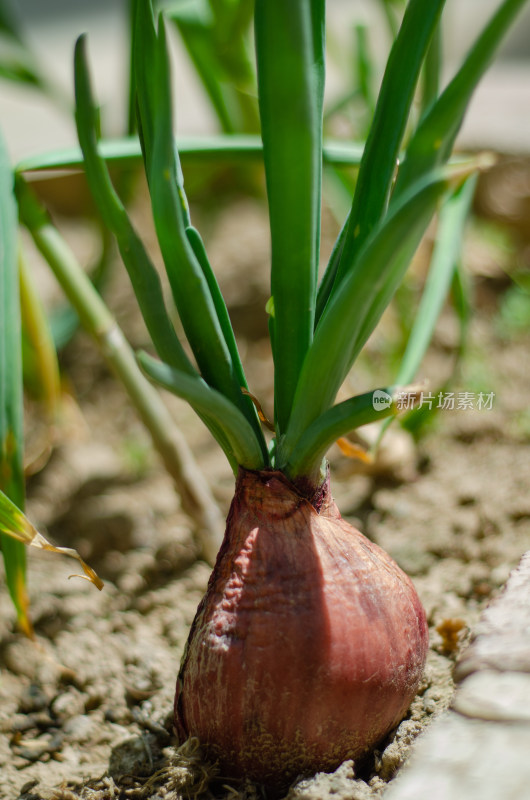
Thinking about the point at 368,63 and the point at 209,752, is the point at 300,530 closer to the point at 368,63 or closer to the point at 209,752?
the point at 209,752

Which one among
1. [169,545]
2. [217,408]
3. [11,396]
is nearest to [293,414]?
Result: [217,408]

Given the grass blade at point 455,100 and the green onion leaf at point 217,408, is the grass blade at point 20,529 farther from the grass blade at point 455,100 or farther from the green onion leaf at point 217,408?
the grass blade at point 455,100

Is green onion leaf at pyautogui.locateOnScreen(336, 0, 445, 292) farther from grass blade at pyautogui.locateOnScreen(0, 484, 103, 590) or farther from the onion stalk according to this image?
grass blade at pyautogui.locateOnScreen(0, 484, 103, 590)

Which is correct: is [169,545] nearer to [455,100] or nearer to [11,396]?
Answer: [11,396]

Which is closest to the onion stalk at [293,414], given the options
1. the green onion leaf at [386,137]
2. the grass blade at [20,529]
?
the green onion leaf at [386,137]

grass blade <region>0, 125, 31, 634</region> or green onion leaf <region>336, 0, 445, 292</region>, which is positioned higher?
green onion leaf <region>336, 0, 445, 292</region>

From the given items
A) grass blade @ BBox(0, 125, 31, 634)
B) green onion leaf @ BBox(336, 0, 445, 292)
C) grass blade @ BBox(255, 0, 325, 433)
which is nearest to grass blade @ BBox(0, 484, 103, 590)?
grass blade @ BBox(0, 125, 31, 634)

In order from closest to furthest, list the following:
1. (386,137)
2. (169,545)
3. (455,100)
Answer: (455,100)
(386,137)
(169,545)

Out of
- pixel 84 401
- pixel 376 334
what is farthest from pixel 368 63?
pixel 84 401
